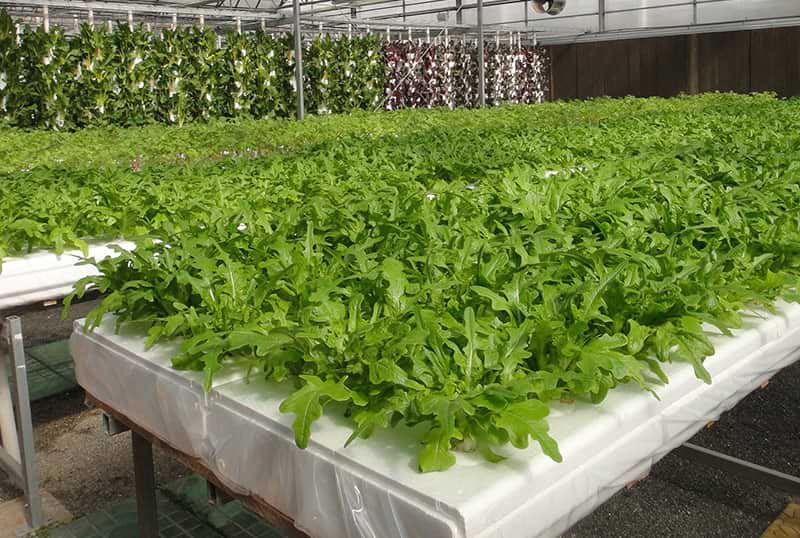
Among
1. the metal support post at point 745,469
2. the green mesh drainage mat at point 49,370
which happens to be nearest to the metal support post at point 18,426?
the green mesh drainage mat at point 49,370

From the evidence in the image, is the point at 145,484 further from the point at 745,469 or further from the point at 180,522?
the point at 745,469

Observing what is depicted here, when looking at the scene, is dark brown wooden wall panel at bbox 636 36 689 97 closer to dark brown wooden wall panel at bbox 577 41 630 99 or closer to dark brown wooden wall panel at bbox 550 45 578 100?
dark brown wooden wall panel at bbox 577 41 630 99

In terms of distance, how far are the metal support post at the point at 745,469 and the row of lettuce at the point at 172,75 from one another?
9.32 m

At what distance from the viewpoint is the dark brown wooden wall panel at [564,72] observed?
22844 mm

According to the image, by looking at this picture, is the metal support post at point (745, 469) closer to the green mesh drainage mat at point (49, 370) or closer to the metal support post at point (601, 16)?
the green mesh drainage mat at point (49, 370)

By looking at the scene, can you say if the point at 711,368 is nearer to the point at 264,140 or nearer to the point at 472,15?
the point at 264,140

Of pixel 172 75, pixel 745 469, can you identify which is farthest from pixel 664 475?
pixel 172 75

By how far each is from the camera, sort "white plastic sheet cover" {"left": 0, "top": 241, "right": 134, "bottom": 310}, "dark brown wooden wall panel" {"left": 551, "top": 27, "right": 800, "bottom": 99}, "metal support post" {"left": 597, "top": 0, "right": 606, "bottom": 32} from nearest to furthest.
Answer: "white plastic sheet cover" {"left": 0, "top": 241, "right": 134, "bottom": 310}, "dark brown wooden wall panel" {"left": 551, "top": 27, "right": 800, "bottom": 99}, "metal support post" {"left": 597, "top": 0, "right": 606, "bottom": 32}

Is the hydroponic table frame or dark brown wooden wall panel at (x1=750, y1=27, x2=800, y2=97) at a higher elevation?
dark brown wooden wall panel at (x1=750, y1=27, x2=800, y2=97)

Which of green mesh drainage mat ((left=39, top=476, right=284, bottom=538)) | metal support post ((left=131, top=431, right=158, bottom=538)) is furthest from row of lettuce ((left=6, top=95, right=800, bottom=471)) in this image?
green mesh drainage mat ((left=39, top=476, right=284, bottom=538))

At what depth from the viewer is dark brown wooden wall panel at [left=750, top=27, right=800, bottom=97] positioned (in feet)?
62.5

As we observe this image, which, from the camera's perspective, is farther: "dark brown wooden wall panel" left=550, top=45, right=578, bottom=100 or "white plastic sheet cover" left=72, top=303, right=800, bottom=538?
"dark brown wooden wall panel" left=550, top=45, right=578, bottom=100

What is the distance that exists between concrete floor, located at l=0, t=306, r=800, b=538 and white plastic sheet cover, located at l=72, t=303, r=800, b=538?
1680 millimetres

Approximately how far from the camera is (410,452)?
173 cm
